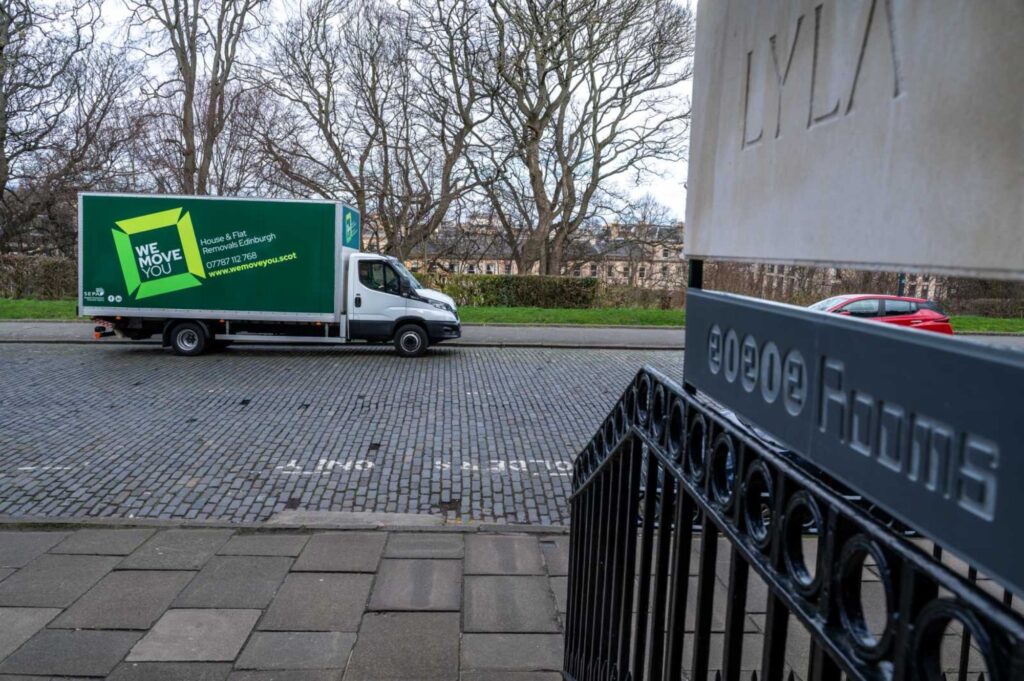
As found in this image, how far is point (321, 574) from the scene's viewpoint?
493 centimetres

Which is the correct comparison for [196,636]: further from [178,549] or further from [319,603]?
[178,549]

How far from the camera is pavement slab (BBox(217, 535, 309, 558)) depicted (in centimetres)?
528

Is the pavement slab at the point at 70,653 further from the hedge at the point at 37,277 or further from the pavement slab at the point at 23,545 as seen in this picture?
the hedge at the point at 37,277

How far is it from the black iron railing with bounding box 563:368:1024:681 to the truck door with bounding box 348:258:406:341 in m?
13.5

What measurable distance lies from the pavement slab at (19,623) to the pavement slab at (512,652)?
229 cm

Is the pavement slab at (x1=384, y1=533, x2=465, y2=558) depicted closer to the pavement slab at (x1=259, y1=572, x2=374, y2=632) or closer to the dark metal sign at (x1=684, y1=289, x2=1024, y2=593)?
the pavement slab at (x1=259, y1=572, x2=374, y2=632)

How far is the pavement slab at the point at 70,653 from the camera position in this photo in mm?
3703

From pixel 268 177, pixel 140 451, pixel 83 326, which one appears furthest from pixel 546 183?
pixel 140 451

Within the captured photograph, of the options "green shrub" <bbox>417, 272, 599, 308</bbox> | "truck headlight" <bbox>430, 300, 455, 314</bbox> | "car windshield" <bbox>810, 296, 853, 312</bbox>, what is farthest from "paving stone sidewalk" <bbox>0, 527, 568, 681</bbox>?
"green shrub" <bbox>417, 272, 599, 308</bbox>

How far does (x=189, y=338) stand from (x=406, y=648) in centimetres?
1328

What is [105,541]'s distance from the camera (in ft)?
17.8

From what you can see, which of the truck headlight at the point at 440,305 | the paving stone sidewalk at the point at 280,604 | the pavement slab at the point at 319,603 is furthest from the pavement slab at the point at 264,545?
the truck headlight at the point at 440,305

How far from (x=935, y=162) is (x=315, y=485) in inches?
262

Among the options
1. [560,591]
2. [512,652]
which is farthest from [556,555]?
[512,652]
